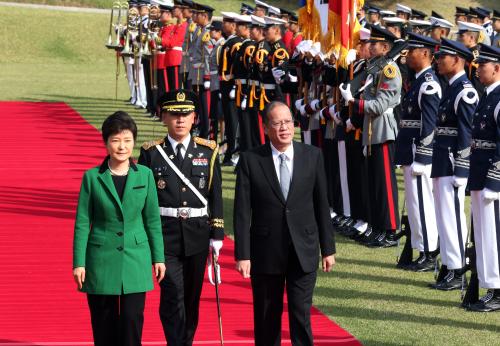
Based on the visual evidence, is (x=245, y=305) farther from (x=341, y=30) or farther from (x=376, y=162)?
(x=341, y=30)

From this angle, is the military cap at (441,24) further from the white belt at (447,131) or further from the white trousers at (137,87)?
the white trousers at (137,87)

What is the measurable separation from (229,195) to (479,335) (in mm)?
6806

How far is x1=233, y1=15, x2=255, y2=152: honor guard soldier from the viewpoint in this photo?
1669 centimetres

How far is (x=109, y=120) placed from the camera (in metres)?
6.80

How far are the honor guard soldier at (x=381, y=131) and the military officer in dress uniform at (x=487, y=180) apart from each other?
2210 mm

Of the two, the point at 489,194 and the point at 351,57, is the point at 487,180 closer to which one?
the point at 489,194

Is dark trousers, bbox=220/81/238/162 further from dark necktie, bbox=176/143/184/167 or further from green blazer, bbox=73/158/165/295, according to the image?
green blazer, bbox=73/158/165/295

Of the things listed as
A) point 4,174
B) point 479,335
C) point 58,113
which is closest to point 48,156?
point 4,174

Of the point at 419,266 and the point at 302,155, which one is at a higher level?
the point at 302,155

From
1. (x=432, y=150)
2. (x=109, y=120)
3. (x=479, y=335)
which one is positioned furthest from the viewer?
(x=432, y=150)

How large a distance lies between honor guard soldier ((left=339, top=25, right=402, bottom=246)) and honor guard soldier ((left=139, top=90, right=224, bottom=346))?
3909 mm

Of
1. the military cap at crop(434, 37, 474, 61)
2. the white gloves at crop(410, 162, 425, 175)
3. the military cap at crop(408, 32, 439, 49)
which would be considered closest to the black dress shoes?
the white gloves at crop(410, 162, 425, 175)

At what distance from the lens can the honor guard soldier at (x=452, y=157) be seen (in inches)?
379

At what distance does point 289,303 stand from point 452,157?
3.23 metres
